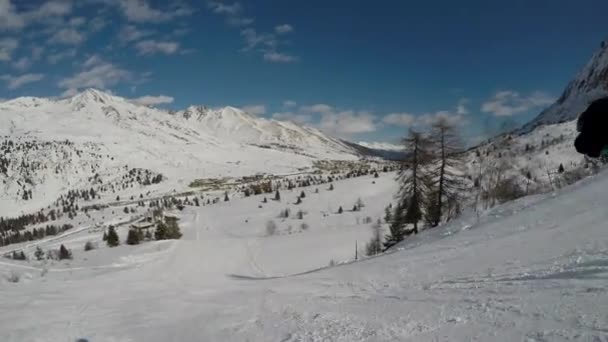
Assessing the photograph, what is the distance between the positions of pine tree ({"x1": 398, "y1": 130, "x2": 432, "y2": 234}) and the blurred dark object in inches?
893

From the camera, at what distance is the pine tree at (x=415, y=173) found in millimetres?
33094

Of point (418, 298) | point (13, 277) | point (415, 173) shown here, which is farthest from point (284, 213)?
→ point (418, 298)

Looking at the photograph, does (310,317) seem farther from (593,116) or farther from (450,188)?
(450,188)

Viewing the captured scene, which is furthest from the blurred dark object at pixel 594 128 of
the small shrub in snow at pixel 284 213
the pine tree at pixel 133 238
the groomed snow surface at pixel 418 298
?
the small shrub in snow at pixel 284 213

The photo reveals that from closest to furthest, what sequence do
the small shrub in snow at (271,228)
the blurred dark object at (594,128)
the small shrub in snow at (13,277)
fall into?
the blurred dark object at (594,128) → the small shrub in snow at (13,277) → the small shrub in snow at (271,228)

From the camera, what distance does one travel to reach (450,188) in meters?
33.3

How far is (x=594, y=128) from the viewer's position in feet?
32.7

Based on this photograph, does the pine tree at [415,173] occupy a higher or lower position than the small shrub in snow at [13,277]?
higher

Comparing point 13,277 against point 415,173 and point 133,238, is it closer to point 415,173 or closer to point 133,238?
point 415,173

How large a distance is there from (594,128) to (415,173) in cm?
2375

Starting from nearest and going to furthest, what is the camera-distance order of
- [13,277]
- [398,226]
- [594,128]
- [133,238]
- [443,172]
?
1. [594,128]
2. [13,277]
3. [443,172]
4. [398,226]
5. [133,238]

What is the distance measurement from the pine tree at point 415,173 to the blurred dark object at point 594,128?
2268 cm

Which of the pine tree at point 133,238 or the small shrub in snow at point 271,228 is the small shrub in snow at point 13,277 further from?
the small shrub in snow at point 271,228

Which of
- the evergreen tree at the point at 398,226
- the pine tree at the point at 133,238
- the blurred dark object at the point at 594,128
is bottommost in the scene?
the pine tree at the point at 133,238
